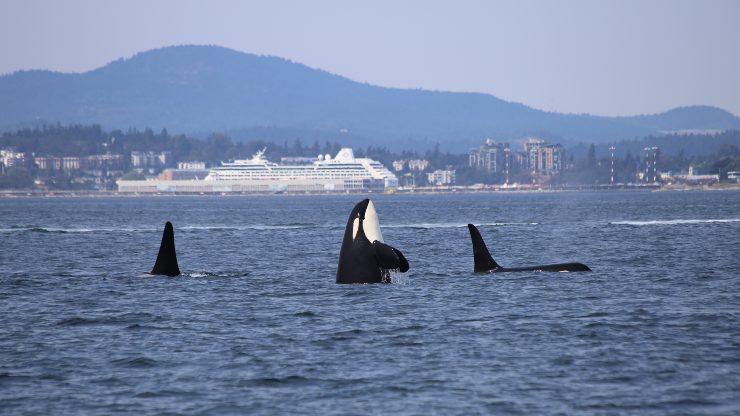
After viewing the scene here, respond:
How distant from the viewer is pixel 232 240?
70812 mm

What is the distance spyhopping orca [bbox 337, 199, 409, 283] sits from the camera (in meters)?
28.2

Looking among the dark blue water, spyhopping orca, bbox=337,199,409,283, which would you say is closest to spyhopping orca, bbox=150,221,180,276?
the dark blue water

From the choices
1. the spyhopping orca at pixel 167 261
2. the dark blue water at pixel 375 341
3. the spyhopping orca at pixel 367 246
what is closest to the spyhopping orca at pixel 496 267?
the dark blue water at pixel 375 341

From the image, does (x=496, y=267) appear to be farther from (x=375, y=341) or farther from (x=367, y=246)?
(x=375, y=341)

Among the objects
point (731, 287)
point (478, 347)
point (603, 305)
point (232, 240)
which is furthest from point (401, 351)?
point (232, 240)

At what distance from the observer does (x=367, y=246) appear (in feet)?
94.2

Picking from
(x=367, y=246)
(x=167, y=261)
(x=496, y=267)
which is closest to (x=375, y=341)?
(x=367, y=246)

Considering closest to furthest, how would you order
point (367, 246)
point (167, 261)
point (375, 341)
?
1. point (375, 341)
2. point (367, 246)
3. point (167, 261)

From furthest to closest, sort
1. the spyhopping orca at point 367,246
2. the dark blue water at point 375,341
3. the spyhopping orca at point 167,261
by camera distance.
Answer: the spyhopping orca at point 167,261, the spyhopping orca at point 367,246, the dark blue water at point 375,341

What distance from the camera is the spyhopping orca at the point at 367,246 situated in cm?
2816

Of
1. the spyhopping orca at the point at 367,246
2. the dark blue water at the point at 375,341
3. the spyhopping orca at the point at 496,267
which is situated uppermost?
the spyhopping orca at the point at 367,246

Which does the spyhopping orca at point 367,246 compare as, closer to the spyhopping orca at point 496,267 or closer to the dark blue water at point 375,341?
the dark blue water at point 375,341

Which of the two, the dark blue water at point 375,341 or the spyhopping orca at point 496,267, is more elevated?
the spyhopping orca at point 496,267

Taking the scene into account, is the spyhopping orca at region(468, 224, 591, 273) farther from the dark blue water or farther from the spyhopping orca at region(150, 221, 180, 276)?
the spyhopping orca at region(150, 221, 180, 276)
